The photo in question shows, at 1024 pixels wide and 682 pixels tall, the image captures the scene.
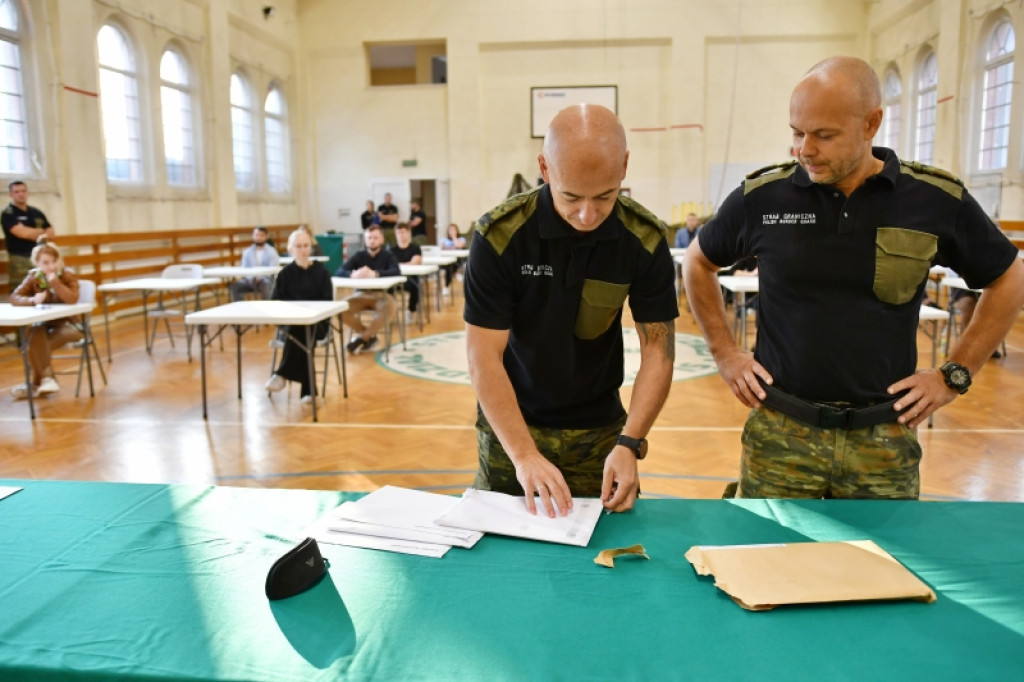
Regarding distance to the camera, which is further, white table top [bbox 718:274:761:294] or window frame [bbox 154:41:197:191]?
window frame [bbox 154:41:197:191]

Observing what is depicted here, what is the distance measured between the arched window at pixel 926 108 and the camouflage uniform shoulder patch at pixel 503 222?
44.3 feet

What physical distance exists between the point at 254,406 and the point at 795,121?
500 centimetres

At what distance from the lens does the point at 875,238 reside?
6.06ft

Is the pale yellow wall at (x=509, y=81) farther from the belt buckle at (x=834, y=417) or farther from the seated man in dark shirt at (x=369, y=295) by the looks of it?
the belt buckle at (x=834, y=417)

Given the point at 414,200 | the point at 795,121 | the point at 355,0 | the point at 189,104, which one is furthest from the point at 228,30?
the point at 795,121

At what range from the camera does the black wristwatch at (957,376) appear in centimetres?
186

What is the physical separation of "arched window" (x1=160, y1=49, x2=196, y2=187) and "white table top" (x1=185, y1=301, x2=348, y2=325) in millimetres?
7686

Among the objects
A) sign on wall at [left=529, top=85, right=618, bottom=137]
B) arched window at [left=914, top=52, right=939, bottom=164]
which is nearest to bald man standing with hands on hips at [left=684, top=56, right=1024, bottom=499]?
arched window at [left=914, top=52, right=939, bottom=164]

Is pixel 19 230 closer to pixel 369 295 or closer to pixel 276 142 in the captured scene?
pixel 369 295

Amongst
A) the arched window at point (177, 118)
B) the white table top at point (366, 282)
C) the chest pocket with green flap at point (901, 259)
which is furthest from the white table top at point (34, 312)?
the arched window at point (177, 118)

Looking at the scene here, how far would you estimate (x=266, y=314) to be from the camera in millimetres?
5434

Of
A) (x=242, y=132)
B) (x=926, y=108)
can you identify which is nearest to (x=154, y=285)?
(x=242, y=132)

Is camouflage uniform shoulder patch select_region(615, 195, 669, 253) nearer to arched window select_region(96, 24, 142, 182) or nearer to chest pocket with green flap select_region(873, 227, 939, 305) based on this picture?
chest pocket with green flap select_region(873, 227, 939, 305)

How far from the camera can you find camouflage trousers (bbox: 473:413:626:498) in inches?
79.0
